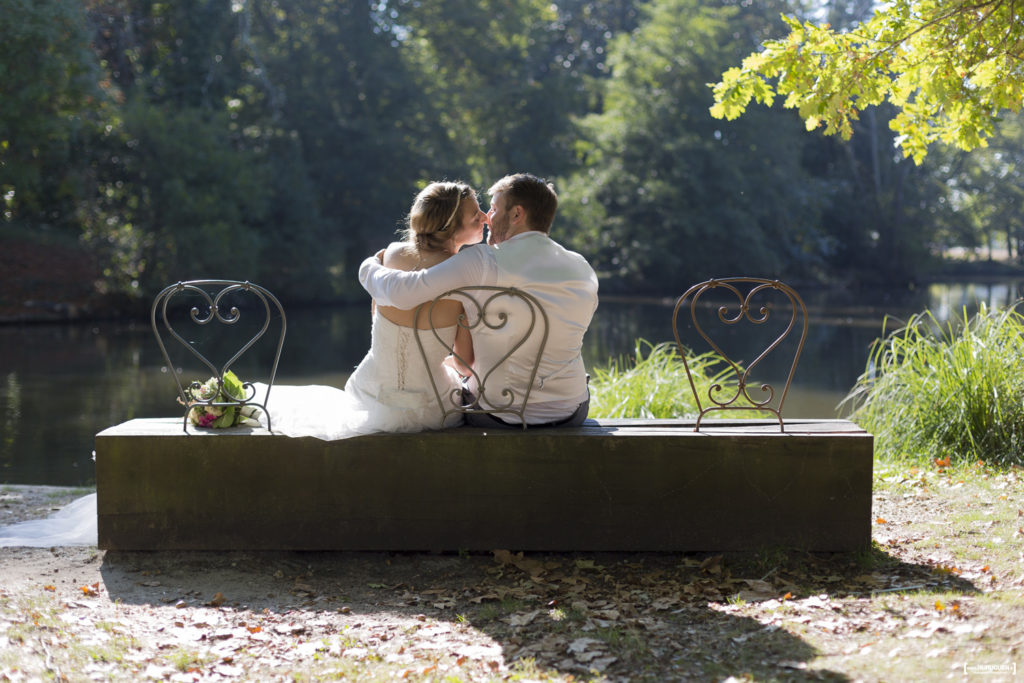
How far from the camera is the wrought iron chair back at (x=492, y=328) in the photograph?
12.0 feet

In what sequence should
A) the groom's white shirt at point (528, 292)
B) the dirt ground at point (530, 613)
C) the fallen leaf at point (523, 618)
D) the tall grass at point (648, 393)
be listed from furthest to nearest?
the tall grass at point (648, 393) → the groom's white shirt at point (528, 292) → the fallen leaf at point (523, 618) → the dirt ground at point (530, 613)

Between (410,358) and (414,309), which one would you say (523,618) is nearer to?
(410,358)

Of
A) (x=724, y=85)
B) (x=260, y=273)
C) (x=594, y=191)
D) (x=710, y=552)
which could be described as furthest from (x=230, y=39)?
(x=710, y=552)

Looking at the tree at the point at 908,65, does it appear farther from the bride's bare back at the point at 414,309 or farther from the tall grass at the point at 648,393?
the tall grass at the point at 648,393

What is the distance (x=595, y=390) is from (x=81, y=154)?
1830 centimetres

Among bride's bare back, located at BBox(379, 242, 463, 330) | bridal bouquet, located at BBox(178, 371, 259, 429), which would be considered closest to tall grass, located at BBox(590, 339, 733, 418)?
bride's bare back, located at BBox(379, 242, 463, 330)

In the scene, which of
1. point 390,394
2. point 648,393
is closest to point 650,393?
point 648,393


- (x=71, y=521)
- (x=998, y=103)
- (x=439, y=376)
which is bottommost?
(x=71, y=521)

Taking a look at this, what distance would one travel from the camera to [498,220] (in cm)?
376

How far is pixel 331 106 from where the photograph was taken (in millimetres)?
30672

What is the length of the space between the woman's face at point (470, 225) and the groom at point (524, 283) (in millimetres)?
57

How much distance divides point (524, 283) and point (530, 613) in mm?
1171

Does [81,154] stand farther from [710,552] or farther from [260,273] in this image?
[710,552]

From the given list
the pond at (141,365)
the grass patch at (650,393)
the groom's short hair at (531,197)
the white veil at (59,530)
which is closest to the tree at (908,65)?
the groom's short hair at (531,197)
